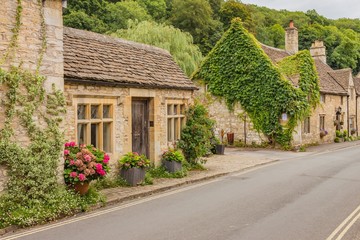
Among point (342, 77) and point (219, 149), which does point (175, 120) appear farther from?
point (342, 77)

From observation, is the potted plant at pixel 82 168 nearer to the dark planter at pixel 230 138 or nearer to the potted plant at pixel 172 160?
the potted plant at pixel 172 160

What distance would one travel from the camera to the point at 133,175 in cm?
1299

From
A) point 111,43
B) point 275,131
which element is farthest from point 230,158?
point 111,43

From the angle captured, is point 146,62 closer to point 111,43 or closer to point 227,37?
point 111,43

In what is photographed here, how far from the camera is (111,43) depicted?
51.8 ft

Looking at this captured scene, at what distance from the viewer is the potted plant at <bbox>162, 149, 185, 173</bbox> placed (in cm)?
1549

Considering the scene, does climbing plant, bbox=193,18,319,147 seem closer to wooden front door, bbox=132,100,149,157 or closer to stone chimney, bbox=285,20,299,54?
stone chimney, bbox=285,20,299,54

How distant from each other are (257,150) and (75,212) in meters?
19.1

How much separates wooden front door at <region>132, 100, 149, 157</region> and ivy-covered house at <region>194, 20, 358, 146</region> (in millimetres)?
14634

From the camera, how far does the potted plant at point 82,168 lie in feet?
33.1

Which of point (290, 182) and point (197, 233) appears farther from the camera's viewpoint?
point (290, 182)

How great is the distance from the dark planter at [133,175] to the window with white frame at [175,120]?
3.88 meters

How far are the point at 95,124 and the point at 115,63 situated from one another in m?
2.72

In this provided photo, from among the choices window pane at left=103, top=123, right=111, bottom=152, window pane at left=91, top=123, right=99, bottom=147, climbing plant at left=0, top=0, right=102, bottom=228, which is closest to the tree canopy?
window pane at left=103, top=123, right=111, bottom=152
